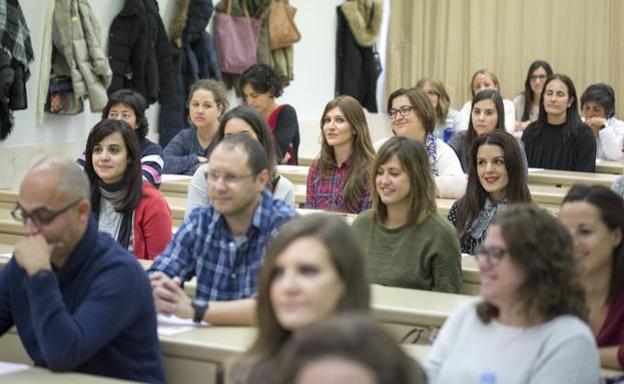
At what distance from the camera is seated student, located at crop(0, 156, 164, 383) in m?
3.00

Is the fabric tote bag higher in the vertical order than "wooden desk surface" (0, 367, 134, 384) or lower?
higher

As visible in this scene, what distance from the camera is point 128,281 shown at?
3.07 metres

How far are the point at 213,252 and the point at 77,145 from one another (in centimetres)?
492

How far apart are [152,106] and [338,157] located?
350 centimetres

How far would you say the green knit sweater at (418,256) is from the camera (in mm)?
4086

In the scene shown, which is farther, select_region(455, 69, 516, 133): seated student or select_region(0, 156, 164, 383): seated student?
select_region(455, 69, 516, 133): seated student

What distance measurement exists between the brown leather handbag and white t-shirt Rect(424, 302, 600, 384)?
25.7 ft

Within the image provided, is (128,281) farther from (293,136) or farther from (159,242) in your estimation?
(293,136)

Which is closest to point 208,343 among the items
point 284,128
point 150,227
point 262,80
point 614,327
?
point 614,327

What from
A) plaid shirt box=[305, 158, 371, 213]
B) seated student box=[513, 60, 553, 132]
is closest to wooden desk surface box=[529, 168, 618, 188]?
plaid shirt box=[305, 158, 371, 213]

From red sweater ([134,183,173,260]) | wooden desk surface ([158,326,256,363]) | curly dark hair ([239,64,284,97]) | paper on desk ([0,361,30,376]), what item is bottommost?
paper on desk ([0,361,30,376])

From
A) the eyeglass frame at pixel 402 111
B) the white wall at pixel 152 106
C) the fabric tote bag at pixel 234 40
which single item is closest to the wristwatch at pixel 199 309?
the eyeglass frame at pixel 402 111

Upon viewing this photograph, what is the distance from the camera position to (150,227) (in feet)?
15.1

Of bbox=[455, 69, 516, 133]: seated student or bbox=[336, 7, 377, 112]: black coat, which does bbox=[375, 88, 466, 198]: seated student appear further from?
bbox=[336, 7, 377, 112]: black coat
